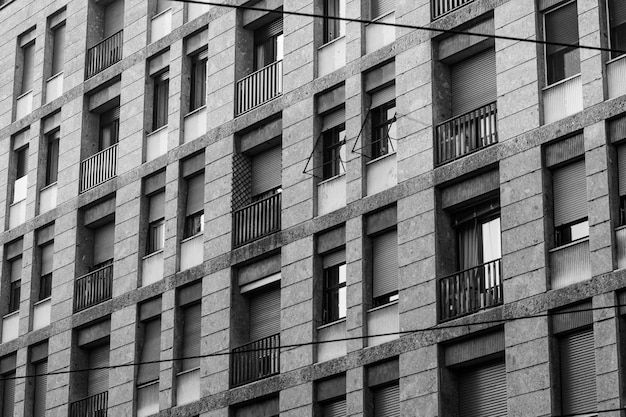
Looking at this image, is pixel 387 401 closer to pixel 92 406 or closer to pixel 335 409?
pixel 335 409

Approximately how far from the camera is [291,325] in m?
38.0

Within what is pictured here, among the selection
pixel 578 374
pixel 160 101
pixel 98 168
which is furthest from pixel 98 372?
pixel 578 374

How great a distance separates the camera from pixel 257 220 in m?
40.0

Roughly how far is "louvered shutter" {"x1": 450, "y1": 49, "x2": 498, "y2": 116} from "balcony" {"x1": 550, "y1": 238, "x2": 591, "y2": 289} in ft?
13.7

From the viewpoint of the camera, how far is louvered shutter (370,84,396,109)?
37531 millimetres

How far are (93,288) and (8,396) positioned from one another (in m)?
4.27

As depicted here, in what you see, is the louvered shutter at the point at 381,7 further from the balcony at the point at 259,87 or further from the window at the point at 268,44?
the window at the point at 268,44

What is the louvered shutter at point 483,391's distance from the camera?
33312 mm

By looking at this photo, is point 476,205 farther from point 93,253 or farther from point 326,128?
point 93,253

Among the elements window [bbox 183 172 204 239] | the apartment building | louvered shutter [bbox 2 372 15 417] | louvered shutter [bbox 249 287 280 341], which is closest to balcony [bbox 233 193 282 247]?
the apartment building

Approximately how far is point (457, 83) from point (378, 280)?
4.41 metres


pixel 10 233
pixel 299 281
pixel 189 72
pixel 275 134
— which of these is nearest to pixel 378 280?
pixel 299 281

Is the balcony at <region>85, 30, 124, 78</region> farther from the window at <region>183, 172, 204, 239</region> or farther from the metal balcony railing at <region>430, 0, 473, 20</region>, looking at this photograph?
the metal balcony railing at <region>430, 0, 473, 20</region>

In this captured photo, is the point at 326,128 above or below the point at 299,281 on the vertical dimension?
above
